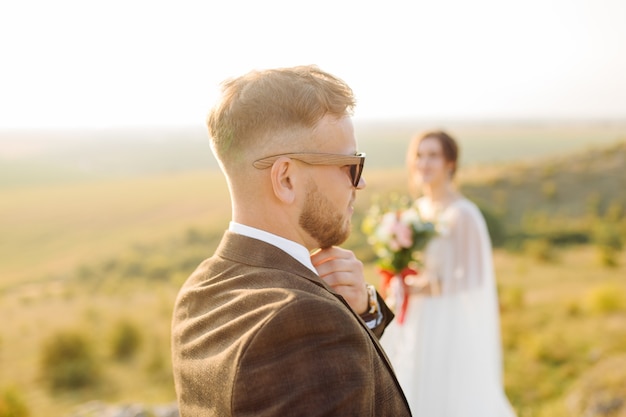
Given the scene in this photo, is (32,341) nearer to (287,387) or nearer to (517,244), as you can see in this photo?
(287,387)

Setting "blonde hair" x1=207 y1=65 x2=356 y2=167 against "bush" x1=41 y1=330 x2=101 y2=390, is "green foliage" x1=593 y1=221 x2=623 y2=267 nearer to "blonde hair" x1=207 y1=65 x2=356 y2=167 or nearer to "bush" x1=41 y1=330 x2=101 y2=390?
"bush" x1=41 y1=330 x2=101 y2=390

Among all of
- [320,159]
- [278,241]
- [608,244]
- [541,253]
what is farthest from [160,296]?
[320,159]

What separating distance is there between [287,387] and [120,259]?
40685 millimetres

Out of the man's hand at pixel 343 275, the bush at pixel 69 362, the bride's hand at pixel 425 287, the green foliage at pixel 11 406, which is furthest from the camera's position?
the bush at pixel 69 362

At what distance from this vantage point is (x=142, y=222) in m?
65.2

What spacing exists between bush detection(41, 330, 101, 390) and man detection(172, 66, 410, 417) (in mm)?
10571

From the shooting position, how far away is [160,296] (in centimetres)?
2188

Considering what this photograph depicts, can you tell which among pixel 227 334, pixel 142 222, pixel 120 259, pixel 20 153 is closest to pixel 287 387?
pixel 227 334

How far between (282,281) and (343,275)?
0.52 m

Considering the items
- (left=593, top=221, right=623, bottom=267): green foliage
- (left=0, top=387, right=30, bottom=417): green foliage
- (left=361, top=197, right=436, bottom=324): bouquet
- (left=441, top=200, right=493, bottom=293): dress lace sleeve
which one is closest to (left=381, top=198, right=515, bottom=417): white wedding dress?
(left=441, top=200, right=493, bottom=293): dress lace sleeve

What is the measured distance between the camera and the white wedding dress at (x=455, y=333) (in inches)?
213

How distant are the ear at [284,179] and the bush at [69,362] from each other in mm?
11033

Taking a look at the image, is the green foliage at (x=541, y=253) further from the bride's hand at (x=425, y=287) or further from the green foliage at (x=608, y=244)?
the bride's hand at (x=425, y=287)

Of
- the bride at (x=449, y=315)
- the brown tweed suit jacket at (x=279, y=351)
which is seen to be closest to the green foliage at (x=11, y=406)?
the bride at (x=449, y=315)
